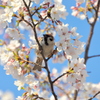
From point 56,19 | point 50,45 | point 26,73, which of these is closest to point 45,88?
point 50,45

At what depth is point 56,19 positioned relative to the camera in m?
2.19

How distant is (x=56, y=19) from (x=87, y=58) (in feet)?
4.62

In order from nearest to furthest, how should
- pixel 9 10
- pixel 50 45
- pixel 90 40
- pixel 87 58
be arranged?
pixel 9 10
pixel 50 45
pixel 87 58
pixel 90 40

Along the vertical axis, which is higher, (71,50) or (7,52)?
(71,50)

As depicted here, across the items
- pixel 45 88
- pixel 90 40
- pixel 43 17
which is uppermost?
pixel 90 40

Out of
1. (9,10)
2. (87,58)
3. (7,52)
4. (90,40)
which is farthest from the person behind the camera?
(90,40)

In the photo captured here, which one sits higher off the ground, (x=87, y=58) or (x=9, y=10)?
(x=87, y=58)

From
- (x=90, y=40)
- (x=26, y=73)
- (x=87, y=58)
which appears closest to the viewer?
(x=26, y=73)

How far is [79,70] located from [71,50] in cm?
22

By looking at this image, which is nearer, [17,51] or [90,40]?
[17,51]

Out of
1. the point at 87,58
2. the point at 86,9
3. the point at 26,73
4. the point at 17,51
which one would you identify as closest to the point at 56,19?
the point at 17,51

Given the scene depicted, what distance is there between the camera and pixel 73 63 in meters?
2.31

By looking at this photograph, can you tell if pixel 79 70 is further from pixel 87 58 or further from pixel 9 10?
pixel 87 58

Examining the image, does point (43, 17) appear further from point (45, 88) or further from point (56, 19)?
point (45, 88)
